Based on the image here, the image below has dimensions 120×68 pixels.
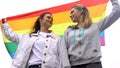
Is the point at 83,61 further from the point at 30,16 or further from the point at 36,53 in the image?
the point at 30,16

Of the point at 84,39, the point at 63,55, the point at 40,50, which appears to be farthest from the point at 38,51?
the point at 84,39

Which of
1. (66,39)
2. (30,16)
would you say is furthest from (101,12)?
(66,39)

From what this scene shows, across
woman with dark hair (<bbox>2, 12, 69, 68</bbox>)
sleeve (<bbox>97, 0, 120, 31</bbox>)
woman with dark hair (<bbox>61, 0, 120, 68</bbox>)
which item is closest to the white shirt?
woman with dark hair (<bbox>2, 12, 69, 68</bbox>)

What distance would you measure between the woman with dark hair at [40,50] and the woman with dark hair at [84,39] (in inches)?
6.5

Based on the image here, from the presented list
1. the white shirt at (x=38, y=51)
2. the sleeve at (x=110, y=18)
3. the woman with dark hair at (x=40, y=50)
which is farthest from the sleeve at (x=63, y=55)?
the sleeve at (x=110, y=18)

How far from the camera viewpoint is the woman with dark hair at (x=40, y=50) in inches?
167

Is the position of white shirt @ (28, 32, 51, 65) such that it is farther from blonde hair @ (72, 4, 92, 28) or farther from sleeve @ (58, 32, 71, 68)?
blonde hair @ (72, 4, 92, 28)

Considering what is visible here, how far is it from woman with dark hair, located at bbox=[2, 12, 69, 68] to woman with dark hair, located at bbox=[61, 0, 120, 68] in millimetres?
165

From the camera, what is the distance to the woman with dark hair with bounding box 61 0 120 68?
4.00 metres

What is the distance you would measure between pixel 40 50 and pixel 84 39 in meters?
0.59

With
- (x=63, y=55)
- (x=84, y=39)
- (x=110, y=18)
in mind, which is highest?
(x=110, y=18)

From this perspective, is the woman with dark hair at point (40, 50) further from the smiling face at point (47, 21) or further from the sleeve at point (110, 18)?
the sleeve at point (110, 18)

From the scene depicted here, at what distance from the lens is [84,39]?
13.4ft

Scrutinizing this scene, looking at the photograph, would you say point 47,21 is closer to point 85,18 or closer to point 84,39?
point 85,18
